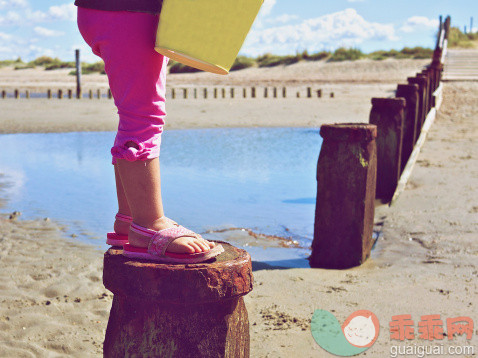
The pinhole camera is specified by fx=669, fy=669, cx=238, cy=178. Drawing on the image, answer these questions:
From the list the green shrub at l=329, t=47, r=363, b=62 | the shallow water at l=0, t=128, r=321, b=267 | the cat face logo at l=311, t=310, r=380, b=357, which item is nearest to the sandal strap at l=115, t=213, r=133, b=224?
the cat face logo at l=311, t=310, r=380, b=357

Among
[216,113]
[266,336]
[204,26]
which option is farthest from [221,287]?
[216,113]

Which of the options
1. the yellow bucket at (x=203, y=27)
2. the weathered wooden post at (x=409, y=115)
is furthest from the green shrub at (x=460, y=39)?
the yellow bucket at (x=203, y=27)

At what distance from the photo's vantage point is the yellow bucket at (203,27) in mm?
2236

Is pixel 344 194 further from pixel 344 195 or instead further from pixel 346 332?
pixel 346 332

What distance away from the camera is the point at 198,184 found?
31.3ft

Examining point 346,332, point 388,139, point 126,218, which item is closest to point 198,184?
point 388,139

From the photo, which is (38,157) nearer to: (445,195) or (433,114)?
(445,195)

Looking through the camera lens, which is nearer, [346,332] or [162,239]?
[162,239]

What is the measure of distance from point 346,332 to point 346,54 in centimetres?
4098

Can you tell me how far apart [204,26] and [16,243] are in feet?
14.5

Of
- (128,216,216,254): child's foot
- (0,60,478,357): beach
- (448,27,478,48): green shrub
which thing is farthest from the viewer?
(448,27,478,48): green shrub

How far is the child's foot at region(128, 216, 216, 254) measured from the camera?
94.2 inches

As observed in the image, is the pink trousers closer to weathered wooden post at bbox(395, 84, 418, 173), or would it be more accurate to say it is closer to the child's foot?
Answer: the child's foot

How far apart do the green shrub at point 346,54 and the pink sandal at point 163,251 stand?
134 feet
